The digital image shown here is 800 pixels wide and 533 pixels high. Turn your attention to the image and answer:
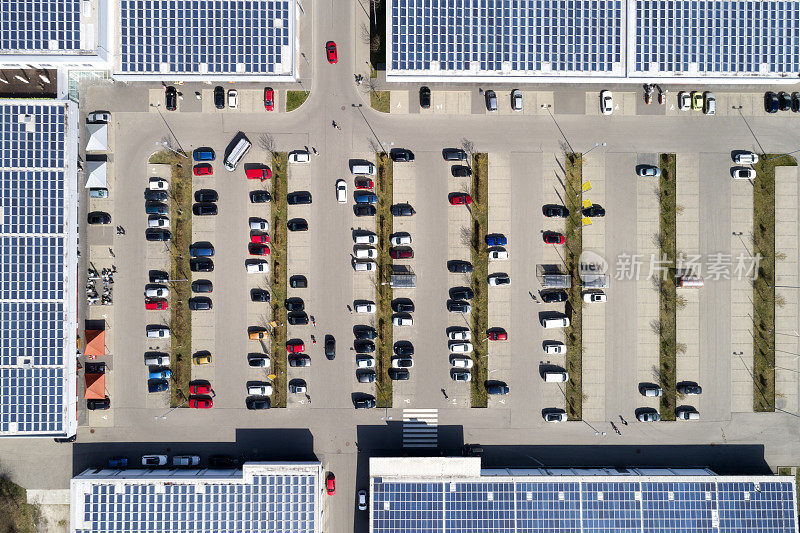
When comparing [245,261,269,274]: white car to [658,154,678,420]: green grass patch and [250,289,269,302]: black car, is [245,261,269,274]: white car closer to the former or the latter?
[250,289,269,302]: black car

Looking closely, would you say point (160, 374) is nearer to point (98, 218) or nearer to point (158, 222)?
point (158, 222)

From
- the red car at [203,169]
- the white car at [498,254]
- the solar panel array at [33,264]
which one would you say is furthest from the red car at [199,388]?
the white car at [498,254]

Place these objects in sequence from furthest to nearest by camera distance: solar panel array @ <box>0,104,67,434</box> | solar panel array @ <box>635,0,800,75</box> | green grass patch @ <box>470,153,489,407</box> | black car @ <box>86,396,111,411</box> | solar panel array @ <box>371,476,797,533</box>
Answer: green grass patch @ <box>470,153,489,407</box> < black car @ <box>86,396,111,411</box> < solar panel array @ <box>371,476,797,533</box> < solar panel array @ <box>635,0,800,75</box> < solar panel array @ <box>0,104,67,434</box>

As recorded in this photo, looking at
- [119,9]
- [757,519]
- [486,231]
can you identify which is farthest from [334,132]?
[757,519]

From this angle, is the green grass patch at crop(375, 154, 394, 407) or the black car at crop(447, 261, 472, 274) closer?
the black car at crop(447, 261, 472, 274)

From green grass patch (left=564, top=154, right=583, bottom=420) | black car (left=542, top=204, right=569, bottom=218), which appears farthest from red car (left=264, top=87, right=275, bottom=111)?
green grass patch (left=564, top=154, right=583, bottom=420)

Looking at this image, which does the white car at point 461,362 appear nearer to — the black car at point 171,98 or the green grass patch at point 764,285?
the green grass patch at point 764,285

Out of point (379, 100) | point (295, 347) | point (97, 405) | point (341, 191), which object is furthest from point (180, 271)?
point (379, 100)

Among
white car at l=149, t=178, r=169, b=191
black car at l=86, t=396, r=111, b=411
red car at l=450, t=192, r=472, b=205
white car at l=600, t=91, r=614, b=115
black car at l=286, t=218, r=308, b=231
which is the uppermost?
white car at l=600, t=91, r=614, b=115
